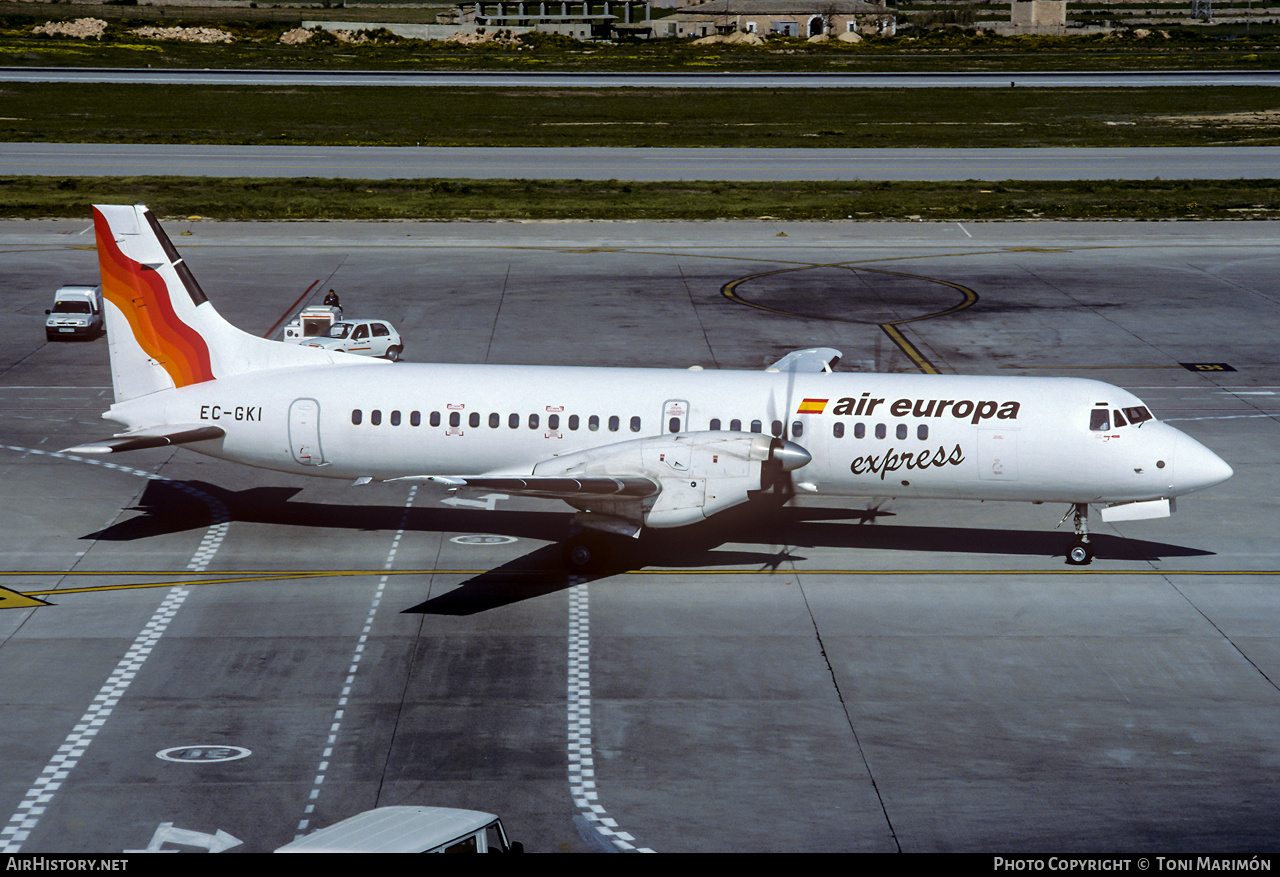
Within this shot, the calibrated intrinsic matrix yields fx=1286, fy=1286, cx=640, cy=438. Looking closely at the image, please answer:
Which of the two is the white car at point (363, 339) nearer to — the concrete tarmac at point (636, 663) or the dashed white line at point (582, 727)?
the concrete tarmac at point (636, 663)

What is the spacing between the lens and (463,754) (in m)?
20.2

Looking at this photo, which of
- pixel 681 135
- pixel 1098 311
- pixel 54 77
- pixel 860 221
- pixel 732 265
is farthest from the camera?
pixel 54 77

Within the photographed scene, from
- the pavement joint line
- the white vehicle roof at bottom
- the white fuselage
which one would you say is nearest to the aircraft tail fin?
the white fuselage

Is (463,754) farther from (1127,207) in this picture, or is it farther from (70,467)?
(1127,207)

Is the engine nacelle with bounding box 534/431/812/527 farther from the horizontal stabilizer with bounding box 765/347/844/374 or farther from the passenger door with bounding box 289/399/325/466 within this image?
the horizontal stabilizer with bounding box 765/347/844/374

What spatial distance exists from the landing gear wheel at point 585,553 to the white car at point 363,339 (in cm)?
1848

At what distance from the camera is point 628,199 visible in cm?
7819

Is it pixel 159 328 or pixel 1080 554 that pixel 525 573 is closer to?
pixel 159 328

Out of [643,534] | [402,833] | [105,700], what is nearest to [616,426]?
[643,534]

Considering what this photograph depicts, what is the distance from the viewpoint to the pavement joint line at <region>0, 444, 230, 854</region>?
59.2 feet

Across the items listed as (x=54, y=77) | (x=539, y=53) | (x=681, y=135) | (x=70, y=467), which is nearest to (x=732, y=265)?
(x=70, y=467)

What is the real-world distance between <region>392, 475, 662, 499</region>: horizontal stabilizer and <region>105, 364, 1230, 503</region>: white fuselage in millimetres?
2005

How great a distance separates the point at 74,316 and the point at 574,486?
29.8 meters

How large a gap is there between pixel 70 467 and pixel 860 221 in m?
48.8
